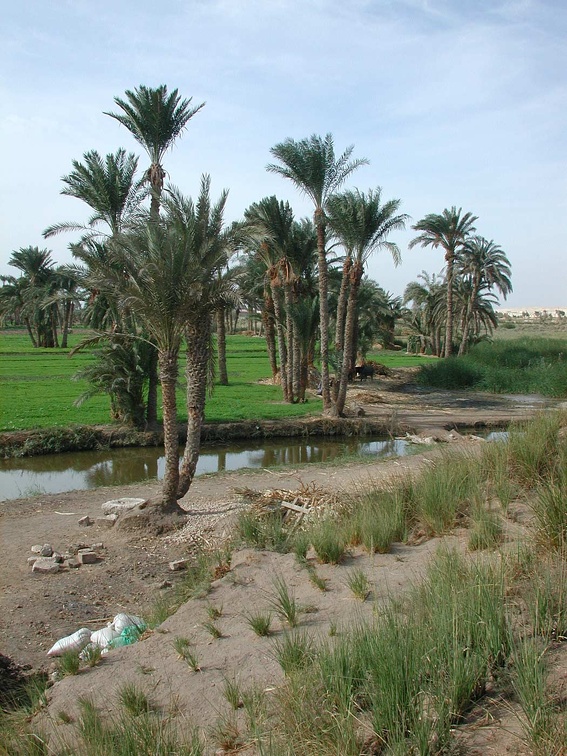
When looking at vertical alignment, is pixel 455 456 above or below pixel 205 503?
above

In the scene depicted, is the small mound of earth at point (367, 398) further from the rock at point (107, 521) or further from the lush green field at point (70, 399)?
the rock at point (107, 521)

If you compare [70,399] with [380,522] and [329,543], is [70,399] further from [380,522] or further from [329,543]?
[380,522]

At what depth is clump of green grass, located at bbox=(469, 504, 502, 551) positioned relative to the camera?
6969 mm

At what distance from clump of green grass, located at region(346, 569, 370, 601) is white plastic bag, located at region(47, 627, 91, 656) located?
3069mm

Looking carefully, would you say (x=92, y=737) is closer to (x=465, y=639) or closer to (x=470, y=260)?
(x=465, y=639)

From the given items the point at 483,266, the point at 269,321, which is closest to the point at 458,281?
the point at 483,266

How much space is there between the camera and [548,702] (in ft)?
12.9

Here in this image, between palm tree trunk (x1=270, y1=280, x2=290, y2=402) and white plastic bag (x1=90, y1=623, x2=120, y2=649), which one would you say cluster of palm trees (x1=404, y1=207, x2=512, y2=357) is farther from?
white plastic bag (x1=90, y1=623, x2=120, y2=649)

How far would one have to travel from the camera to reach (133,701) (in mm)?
5164

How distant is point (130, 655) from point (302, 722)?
2.98 m

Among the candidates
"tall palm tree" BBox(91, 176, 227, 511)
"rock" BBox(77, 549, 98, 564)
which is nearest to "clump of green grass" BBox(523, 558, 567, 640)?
"rock" BBox(77, 549, 98, 564)

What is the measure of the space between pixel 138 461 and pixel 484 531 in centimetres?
1542

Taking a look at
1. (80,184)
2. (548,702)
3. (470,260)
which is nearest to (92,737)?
(548,702)

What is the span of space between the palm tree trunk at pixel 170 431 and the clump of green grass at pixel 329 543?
449 centimetres
